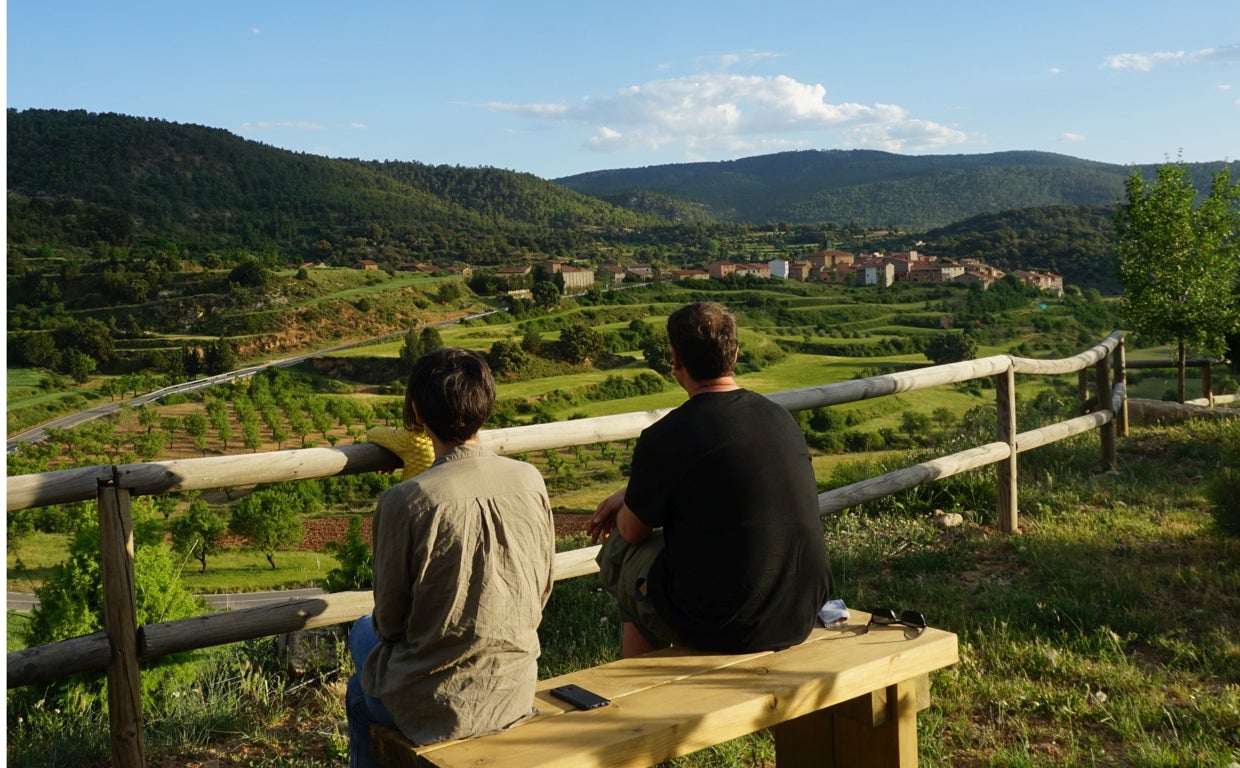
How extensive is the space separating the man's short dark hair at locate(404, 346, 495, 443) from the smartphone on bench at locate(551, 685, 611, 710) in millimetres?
554

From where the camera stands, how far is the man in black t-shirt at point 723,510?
2.04 m

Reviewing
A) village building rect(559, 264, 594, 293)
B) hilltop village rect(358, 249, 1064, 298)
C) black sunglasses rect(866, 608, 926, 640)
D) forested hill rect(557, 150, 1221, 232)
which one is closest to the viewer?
black sunglasses rect(866, 608, 926, 640)

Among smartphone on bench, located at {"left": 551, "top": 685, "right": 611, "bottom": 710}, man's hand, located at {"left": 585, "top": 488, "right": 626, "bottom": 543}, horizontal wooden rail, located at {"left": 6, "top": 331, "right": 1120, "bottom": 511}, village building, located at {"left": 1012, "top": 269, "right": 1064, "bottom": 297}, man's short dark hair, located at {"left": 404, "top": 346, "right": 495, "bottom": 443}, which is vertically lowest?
village building, located at {"left": 1012, "top": 269, "right": 1064, "bottom": 297}

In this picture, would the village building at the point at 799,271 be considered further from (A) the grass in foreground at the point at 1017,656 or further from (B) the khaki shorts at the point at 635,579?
(B) the khaki shorts at the point at 635,579

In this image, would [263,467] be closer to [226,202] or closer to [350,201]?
[226,202]

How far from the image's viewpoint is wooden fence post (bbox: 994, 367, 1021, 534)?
4758 mm

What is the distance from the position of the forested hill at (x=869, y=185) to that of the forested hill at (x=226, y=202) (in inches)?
1147

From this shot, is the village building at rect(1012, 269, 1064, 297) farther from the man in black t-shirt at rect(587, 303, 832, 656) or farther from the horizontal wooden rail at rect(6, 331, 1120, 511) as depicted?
the man in black t-shirt at rect(587, 303, 832, 656)

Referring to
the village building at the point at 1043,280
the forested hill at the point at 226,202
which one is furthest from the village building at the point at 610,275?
the village building at the point at 1043,280

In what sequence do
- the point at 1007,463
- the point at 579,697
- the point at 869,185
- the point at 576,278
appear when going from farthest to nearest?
the point at 869,185 → the point at 576,278 → the point at 1007,463 → the point at 579,697

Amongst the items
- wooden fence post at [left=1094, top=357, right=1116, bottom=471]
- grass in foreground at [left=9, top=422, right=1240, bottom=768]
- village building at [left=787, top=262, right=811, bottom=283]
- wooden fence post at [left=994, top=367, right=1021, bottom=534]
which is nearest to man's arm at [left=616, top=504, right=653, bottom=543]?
grass in foreground at [left=9, top=422, right=1240, bottom=768]

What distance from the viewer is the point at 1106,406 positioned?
608 centimetres

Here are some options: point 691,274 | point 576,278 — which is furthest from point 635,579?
point 691,274

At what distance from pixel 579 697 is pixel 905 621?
2.88ft
